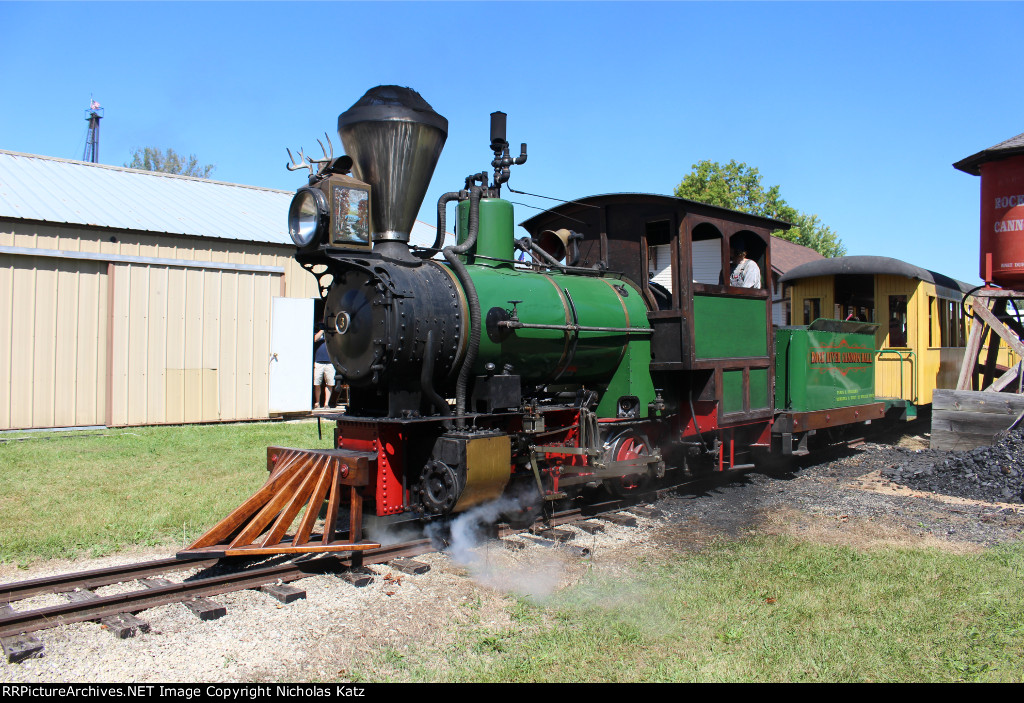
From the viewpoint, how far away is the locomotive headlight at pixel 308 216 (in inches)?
215

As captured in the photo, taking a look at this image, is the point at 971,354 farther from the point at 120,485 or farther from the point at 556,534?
the point at 120,485

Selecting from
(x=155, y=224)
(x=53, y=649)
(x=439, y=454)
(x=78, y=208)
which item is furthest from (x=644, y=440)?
(x=78, y=208)

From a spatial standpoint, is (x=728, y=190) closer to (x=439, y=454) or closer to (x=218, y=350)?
(x=218, y=350)

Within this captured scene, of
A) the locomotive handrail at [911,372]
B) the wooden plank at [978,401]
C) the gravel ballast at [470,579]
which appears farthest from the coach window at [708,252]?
the locomotive handrail at [911,372]

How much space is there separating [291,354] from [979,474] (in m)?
11.7

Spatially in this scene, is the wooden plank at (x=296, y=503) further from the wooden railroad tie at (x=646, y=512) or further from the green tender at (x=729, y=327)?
the green tender at (x=729, y=327)

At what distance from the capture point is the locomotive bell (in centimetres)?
576

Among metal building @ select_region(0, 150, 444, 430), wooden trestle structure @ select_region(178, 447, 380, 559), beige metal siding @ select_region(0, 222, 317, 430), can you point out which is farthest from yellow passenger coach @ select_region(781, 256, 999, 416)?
beige metal siding @ select_region(0, 222, 317, 430)

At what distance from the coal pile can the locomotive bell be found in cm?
683

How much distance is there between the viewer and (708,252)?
8930 mm

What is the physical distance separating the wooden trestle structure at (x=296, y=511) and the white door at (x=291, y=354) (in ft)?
30.2

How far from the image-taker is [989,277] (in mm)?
11484

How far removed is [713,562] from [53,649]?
4.16 m

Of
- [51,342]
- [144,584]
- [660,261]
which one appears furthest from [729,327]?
[51,342]
